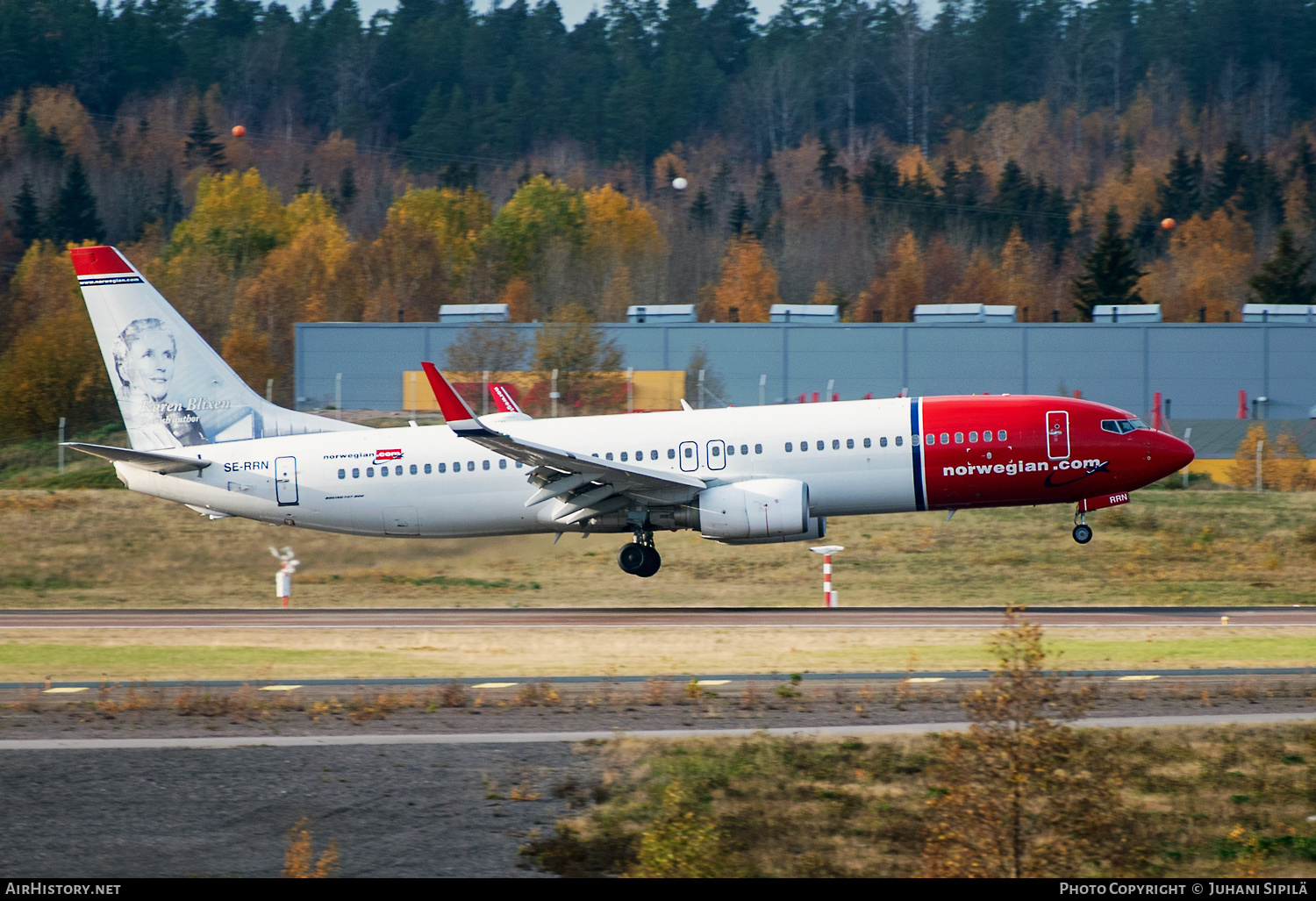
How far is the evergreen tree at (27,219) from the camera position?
449ft

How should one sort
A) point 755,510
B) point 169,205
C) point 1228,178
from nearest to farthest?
point 755,510
point 1228,178
point 169,205

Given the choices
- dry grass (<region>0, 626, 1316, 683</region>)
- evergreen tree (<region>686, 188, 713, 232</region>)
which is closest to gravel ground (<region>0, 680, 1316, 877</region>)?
dry grass (<region>0, 626, 1316, 683</region>)

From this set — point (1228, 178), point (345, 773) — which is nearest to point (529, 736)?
point (345, 773)

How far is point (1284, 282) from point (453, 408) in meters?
78.3

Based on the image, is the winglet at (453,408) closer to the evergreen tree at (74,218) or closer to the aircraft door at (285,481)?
the aircraft door at (285,481)

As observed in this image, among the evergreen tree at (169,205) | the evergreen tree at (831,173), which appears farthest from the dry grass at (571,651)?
the evergreen tree at (169,205)

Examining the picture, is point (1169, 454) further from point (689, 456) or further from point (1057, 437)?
point (689, 456)

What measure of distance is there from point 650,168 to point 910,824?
174 m

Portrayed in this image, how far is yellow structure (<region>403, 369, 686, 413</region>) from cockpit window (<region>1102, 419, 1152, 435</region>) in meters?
33.8

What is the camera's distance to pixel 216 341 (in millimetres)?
94750

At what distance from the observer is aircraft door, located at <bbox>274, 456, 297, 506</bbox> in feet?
115

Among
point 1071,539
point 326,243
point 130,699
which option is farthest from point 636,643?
point 326,243

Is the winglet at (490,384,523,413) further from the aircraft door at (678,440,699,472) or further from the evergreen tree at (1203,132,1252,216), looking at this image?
the evergreen tree at (1203,132,1252,216)

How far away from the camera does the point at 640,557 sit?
3441cm
